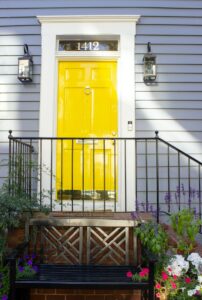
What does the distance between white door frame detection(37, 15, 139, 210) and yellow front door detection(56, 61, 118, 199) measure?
130 millimetres

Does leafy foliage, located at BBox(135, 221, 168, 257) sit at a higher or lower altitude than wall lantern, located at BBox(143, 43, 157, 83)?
lower

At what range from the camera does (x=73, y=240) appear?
143 inches

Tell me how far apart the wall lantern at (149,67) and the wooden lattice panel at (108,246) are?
2022mm

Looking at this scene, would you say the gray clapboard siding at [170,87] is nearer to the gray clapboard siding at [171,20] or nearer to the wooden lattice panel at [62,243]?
the gray clapboard siding at [171,20]

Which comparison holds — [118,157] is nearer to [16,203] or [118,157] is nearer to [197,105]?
[197,105]

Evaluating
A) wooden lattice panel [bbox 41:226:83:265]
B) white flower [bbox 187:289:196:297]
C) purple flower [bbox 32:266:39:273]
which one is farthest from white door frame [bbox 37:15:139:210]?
white flower [bbox 187:289:196:297]

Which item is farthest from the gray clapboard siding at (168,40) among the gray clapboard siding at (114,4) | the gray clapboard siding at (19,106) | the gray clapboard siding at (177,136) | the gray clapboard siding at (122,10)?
the gray clapboard siding at (19,106)

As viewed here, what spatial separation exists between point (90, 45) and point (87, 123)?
1.08 meters

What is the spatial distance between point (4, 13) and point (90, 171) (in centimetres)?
241

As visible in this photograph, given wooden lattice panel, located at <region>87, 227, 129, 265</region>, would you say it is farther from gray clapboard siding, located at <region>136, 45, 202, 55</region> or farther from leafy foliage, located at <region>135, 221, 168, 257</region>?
gray clapboard siding, located at <region>136, 45, 202, 55</region>

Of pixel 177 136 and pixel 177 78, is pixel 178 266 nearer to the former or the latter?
pixel 177 136

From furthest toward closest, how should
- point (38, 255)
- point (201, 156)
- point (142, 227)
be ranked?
1. point (201, 156)
2. point (38, 255)
3. point (142, 227)

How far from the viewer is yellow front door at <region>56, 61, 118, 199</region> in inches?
183

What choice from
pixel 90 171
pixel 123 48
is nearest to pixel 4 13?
pixel 123 48
